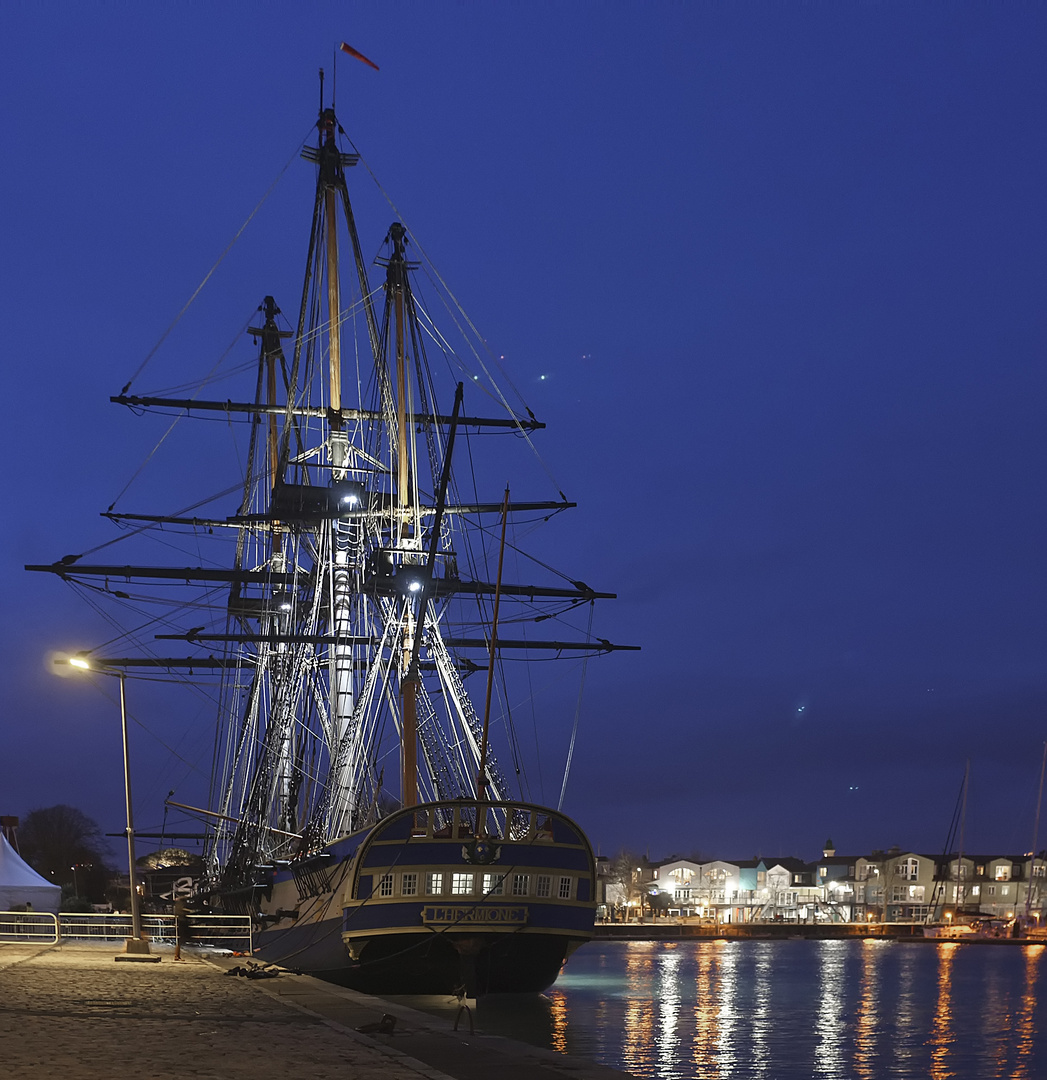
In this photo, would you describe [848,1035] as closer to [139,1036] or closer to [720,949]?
[139,1036]

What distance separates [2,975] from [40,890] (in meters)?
25.1

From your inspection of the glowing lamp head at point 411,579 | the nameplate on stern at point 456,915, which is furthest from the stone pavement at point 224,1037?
the glowing lamp head at point 411,579

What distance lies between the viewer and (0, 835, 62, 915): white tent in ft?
152

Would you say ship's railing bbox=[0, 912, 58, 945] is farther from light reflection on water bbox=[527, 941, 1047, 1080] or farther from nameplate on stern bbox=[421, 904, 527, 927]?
light reflection on water bbox=[527, 941, 1047, 1080]

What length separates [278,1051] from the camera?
1562 cm

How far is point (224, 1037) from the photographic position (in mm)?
16891

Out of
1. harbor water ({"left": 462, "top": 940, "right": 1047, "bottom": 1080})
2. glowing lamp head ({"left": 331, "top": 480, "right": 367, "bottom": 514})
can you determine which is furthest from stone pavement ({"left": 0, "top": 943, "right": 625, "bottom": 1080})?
glowing lamp head ({"left": 331, "top": 480, "right": 367, "bottom": 514})

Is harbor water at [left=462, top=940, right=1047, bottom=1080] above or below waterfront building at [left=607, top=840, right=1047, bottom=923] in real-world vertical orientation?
above

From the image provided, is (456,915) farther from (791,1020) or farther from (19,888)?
(19,888)

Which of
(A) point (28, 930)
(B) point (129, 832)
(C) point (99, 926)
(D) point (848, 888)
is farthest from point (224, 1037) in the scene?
(D) point (848, 888)

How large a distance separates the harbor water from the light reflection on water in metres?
0.06

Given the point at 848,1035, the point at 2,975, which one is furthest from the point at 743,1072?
the point at 2,975

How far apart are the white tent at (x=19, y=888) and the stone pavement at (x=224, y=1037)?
21892 millimetres

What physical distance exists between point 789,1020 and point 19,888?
26.9 meters
